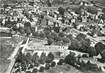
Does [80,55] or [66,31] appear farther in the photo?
[66,31]

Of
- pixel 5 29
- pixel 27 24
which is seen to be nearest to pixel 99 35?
pixel 27 24

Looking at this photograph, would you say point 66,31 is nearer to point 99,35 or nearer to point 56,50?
point 99,35

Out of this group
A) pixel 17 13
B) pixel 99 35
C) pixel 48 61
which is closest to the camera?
pixel 48 61

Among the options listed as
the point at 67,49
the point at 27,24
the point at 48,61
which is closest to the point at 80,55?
the point at 67,49

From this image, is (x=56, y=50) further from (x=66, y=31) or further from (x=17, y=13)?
(x=17, y=13)

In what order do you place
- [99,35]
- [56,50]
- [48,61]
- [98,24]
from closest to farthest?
[48,61] < [56,50] < [99,35] < [98,24]

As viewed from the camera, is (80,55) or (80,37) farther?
(80,37)
